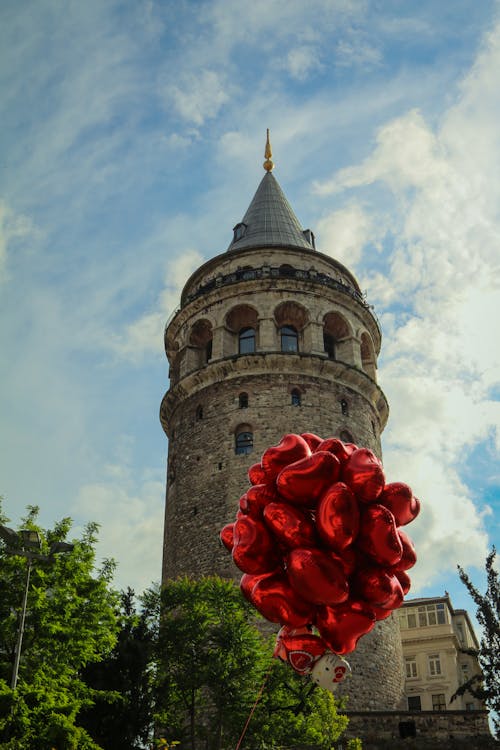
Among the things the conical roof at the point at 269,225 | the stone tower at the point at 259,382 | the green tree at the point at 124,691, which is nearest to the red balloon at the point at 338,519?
the green tree at the point at 124,691

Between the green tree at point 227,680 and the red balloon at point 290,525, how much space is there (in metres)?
12.7

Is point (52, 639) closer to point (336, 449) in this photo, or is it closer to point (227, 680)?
point (227, 680)

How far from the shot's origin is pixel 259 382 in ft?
108

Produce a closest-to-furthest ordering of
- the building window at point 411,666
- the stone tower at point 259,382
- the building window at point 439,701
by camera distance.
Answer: the stone tower at point 259,382
the building window at point 439,701
the building window at point 411,666

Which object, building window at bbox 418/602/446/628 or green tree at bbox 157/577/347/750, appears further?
building window at bbox 418/602/446/628

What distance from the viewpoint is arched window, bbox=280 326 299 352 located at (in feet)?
115

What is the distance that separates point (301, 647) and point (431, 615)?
4174 cm

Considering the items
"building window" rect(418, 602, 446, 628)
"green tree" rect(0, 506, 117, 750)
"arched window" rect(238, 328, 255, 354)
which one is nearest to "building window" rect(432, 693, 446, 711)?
"building window" rect(418, 602, 446, 628)

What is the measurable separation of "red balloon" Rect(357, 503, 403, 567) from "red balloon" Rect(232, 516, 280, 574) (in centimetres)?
105

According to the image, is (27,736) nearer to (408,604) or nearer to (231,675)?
(231,675)

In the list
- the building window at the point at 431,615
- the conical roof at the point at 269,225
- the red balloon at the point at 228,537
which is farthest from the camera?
the building window at the point at 431,615

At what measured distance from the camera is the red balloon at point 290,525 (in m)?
8.89

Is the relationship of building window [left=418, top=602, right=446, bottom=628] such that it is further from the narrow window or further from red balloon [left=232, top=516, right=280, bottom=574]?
red balloon [left=232, top=516, right=280, bottom=574]

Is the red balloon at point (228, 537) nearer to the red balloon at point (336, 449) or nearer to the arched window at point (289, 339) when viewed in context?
the red balloon at point (336, 449)
